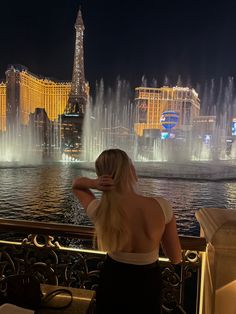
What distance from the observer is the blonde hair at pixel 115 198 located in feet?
4.72

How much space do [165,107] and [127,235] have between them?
6754 cm

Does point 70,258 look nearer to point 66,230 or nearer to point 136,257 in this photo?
point 66,230

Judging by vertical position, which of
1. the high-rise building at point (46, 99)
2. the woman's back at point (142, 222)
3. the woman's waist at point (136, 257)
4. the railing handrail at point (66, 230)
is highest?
the high-rise building at point (46, 99)

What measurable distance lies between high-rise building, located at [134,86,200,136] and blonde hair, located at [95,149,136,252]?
57524mm

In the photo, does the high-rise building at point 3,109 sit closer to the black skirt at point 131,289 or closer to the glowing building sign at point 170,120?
the glowing building sign at point 170,120

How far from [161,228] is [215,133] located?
153 feet

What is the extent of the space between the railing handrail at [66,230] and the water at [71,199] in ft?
23.4

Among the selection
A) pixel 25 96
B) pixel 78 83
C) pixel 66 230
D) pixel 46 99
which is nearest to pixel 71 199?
pixel 66 230

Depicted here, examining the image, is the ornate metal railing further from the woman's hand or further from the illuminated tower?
the illuminated tower

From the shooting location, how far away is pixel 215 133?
1796 inches

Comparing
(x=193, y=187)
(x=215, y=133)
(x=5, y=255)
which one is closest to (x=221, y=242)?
(x=5, y=255)

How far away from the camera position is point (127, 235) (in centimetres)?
145

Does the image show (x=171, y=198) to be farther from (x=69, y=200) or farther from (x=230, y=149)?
(x=230, y=149)

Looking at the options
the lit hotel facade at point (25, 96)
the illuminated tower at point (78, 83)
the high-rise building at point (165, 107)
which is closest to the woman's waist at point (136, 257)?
the high-rise building at point (165, 107)
